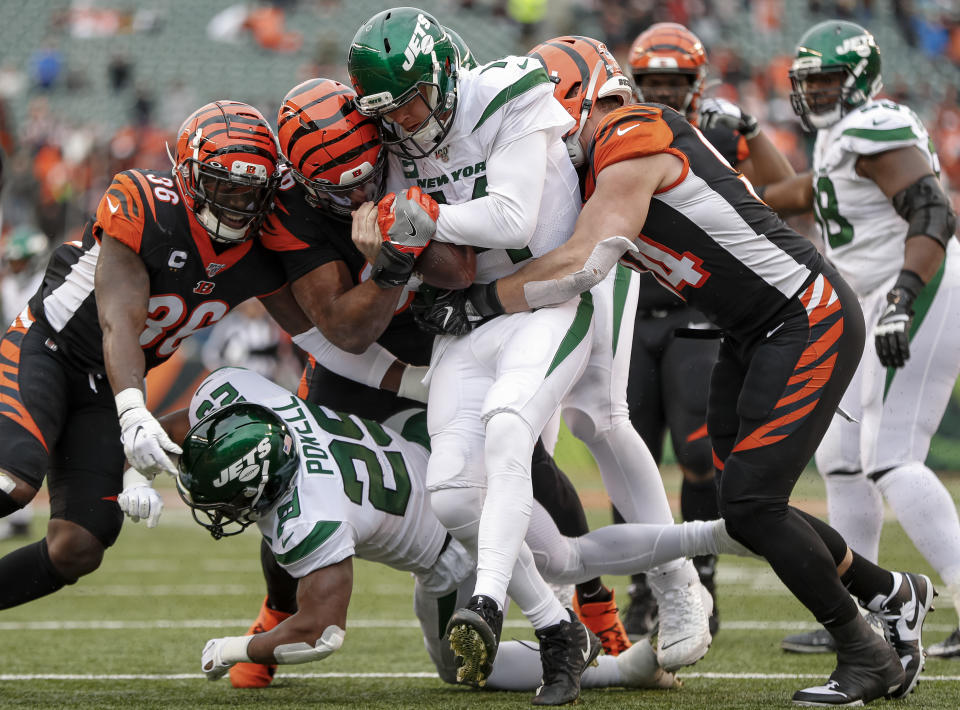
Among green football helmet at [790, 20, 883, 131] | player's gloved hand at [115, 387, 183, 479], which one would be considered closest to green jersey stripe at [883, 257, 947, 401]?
green football helmet at [790, 20, 883, 131]

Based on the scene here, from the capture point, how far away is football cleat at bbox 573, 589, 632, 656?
427 centimetres

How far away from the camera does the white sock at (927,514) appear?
14.3 ft

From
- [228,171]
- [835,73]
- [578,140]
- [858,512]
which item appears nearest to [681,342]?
[858,512]

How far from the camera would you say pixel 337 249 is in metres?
4.12

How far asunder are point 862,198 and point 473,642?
8.60ft

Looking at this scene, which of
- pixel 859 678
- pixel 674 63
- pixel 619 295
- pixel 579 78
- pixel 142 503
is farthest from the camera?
pixel 674 63

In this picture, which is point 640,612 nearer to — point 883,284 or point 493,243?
point 883,284

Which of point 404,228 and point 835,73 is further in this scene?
point 835,73

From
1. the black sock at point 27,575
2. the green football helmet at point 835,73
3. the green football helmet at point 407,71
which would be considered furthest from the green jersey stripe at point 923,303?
the black sock at point 27,575

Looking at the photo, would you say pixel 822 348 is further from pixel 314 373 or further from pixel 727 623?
pixel 727 623

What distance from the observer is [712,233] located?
3566 mm

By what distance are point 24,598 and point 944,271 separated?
3440mm

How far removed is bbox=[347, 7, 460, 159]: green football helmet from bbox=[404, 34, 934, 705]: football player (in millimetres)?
464

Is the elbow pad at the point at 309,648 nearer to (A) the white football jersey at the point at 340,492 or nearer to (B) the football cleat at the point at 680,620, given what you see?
(A) the white football jersey at the point at 340,492
